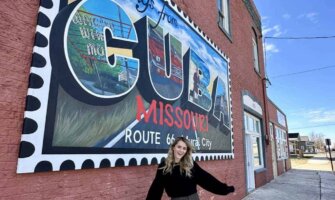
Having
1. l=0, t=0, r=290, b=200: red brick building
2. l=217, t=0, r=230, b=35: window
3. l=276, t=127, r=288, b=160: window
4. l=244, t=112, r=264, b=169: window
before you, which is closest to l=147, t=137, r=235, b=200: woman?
l=0, t=0, r=290, b=200: red brick building

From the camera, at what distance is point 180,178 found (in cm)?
329

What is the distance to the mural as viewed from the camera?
2766 mm

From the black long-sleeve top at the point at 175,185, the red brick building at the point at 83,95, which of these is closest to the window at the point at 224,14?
the red brick building at the point at 83,95

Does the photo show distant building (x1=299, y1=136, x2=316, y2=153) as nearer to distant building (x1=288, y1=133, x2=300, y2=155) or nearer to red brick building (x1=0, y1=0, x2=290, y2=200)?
distant building (x1=288, y1=133, x2=300, y2=155)

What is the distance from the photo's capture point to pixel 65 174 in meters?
2.90

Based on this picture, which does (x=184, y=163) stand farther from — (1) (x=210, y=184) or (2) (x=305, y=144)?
(2) (x=305, y=144)

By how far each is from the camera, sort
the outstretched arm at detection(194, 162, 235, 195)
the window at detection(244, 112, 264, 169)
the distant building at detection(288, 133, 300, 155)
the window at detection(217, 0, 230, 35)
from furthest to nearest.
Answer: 1. the distant building at detection(288, 133, 300, 155)
2. the window at detection(244, 112, 264, 169)
3. the window at detection(217, 0, 230, 35)
4. the outstretched arm at detection(194, 162, 235, 195)

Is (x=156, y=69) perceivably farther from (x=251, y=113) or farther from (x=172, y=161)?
(x=251, y=113)

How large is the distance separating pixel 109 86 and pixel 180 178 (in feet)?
4.96

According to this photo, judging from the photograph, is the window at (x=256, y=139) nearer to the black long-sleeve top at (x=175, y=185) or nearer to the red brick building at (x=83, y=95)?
the red brick building at (x=83, y=95)

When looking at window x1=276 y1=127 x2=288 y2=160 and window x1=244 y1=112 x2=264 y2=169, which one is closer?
window x1=244 y1=112 x2=264 y2=169

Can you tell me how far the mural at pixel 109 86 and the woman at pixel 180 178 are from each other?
0.67 metres

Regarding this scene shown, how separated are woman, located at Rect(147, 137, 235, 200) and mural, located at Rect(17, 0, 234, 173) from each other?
26.4 inches

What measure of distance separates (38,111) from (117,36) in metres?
1.66
